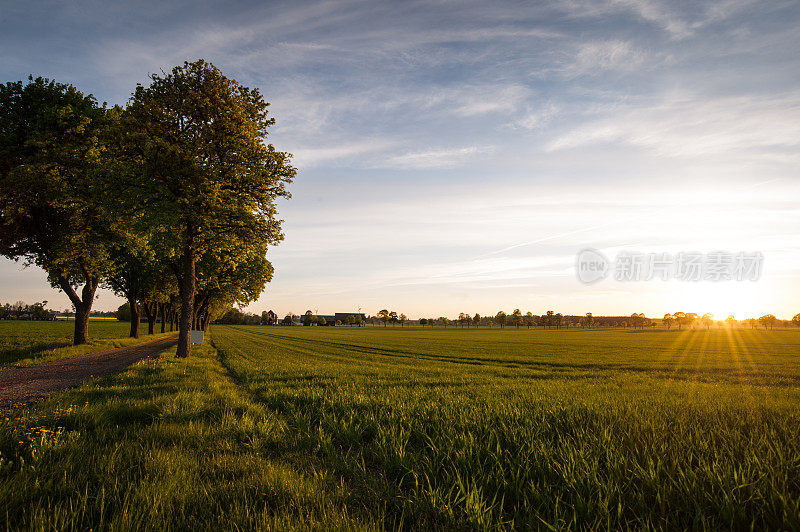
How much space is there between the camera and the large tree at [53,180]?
70.8 feet

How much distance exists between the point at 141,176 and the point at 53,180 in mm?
7757

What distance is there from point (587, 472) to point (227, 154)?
2184 cm

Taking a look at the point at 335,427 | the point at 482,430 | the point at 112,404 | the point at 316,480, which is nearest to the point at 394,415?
the point at 335,427

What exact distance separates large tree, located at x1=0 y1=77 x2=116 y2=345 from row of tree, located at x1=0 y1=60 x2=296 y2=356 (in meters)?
0.07

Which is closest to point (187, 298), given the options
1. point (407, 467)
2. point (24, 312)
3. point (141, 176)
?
point (141, 176)

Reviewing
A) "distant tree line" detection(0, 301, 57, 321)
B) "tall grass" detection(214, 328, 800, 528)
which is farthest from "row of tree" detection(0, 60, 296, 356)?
"distant tree line" detection(0, 301, 57, 321)

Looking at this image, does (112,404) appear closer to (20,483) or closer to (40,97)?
(20,483)

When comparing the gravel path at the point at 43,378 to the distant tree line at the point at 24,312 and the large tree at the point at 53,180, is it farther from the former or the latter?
the distant tree line at the point at 24,312

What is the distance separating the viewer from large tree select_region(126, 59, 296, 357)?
18.8 m

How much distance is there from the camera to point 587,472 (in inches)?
157

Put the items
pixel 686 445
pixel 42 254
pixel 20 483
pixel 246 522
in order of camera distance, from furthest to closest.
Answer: pixel 42 254
pixel 686 445
pixel 20 483
pixel 246 522

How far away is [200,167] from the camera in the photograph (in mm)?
18703

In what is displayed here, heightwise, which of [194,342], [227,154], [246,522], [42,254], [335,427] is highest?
[227,154]

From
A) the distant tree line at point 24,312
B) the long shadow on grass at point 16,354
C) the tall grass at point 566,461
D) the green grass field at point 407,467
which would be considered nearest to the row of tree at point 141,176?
the long shadow on grass at point 16,354
